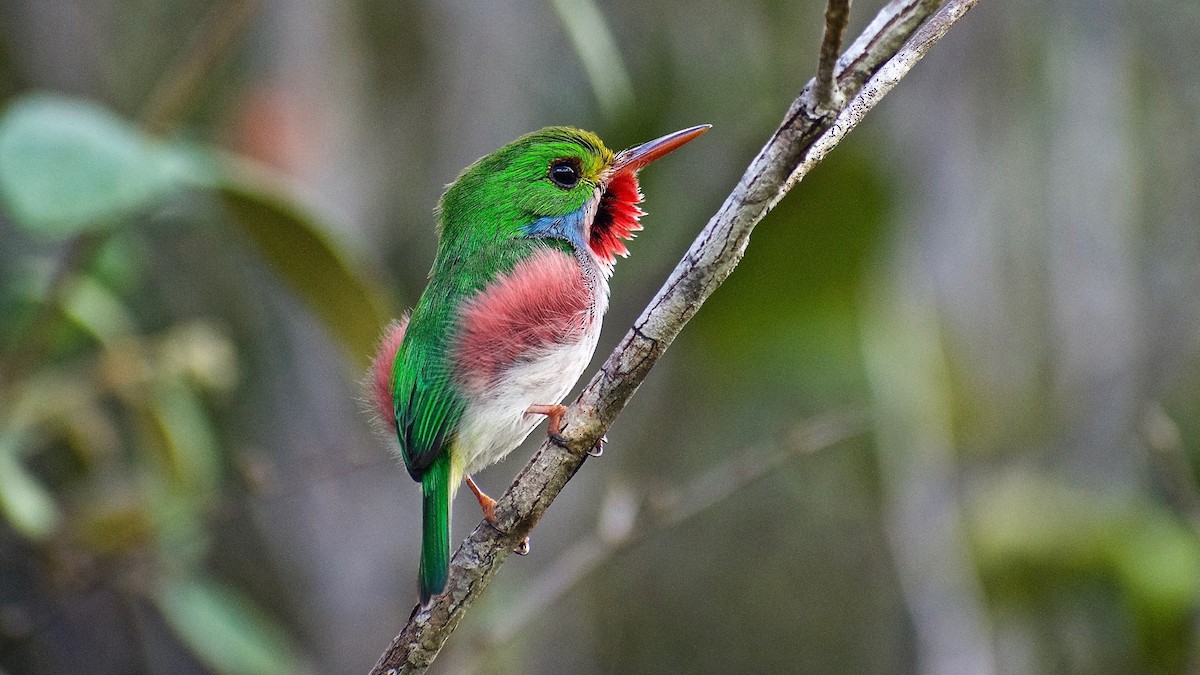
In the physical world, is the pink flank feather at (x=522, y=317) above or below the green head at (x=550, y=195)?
below

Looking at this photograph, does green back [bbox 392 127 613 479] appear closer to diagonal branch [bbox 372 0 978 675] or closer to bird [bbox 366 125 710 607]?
bird [bbox 366 125 710 607]

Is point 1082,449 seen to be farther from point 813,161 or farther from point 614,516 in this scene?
point 813,161

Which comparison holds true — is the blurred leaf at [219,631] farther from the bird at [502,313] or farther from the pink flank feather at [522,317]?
the pink flank feather at [522,317]

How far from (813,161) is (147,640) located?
3.02 meters

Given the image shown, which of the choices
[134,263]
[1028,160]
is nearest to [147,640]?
[134,263]

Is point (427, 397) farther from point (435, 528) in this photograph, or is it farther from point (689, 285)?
point (689, 285)

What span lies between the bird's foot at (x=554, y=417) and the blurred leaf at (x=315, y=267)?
440 millimetres

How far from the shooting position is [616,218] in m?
1.21

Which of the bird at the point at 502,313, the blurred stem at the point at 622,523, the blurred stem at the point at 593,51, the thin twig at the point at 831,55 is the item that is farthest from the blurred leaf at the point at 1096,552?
the thin twig at the point at 831,55

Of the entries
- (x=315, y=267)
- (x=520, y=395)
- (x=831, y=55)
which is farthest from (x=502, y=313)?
(x=315, y=267)

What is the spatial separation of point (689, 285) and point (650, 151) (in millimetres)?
276

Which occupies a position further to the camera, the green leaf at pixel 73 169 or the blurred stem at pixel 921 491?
the blurred stem at pixel 921 491

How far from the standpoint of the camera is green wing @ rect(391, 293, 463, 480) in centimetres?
109

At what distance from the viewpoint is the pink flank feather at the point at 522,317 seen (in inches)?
40.2
